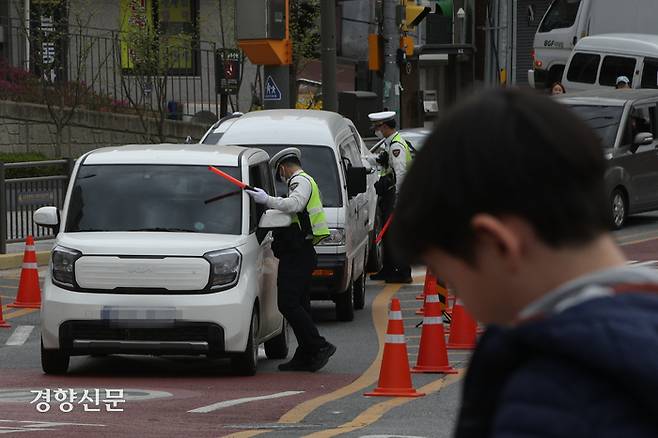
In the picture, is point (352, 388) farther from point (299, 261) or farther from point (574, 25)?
point (574, 25)

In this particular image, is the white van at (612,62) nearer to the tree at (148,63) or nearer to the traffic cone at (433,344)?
the tree at (148,63)

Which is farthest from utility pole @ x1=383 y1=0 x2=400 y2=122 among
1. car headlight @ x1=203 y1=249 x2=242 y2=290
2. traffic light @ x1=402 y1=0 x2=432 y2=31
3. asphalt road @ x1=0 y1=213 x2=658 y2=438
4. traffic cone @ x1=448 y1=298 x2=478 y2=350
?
car headlight @ x1=203 y1=249 x2=242 y2=290

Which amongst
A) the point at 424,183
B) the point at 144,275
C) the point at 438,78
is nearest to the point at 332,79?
the point at 144,275

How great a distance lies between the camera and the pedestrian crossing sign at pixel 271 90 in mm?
22516

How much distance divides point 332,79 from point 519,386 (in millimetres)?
21929

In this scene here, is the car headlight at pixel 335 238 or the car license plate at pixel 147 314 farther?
the car headlight at pixel 335 238

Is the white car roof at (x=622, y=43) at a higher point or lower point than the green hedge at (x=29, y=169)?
higher

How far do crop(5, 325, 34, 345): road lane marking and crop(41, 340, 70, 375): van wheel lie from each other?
7.61 ft

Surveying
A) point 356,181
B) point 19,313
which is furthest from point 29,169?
point 356,181

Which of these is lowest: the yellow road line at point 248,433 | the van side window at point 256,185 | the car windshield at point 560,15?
the yellow road line at point 248,433

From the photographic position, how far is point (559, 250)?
1.89 metres

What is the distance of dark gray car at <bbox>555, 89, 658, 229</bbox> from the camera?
24.2 meters

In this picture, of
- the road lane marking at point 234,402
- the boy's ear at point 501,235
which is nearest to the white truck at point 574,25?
the road lane marking at point 234,402

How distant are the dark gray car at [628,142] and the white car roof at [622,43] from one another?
6.65 m
